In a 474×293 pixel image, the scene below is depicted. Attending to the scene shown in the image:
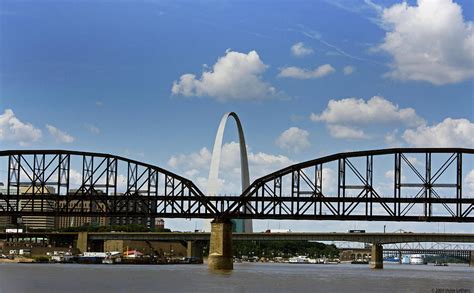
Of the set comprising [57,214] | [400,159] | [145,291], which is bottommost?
[145,291]

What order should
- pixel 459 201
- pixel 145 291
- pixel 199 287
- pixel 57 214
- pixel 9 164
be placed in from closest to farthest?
pixel 145 291 < pixel 199 287 < pixel 459 201 < pixel 57 214 < pixel 9 164

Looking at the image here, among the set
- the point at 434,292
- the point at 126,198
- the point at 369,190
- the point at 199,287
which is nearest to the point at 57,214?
the point at 126,198

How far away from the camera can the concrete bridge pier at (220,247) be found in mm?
141125

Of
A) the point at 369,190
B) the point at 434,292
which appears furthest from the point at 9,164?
the point at 434,292

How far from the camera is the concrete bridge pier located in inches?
5556

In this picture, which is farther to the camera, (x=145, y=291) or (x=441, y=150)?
(x=441, y=150)

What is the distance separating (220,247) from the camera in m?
141

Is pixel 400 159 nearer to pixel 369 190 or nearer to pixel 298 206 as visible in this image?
pixel 369 190

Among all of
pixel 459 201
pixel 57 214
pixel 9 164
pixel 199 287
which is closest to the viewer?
pixel 199 287

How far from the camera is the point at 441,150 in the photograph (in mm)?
139000

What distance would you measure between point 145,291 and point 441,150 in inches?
2773

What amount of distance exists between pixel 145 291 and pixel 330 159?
64435 mm

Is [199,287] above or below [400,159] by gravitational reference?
below

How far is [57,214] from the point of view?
145m
